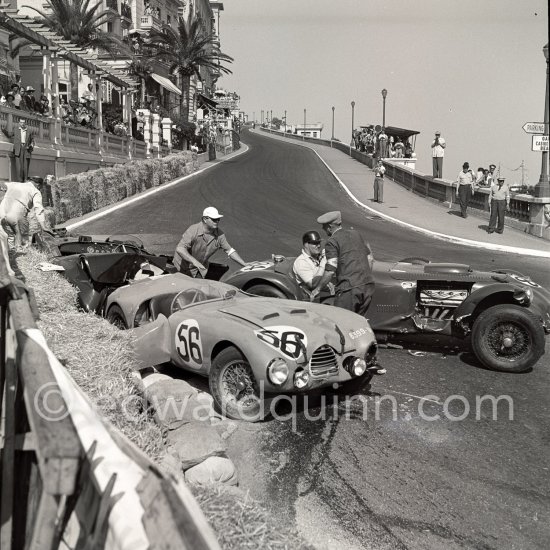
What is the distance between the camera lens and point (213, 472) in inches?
157

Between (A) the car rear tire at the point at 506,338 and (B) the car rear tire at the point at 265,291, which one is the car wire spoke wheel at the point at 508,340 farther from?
(B) the car rear tire at the point at 265,291

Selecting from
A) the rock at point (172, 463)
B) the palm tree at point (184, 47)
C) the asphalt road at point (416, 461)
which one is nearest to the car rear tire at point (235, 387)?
the asphalt road at point (416, 461)

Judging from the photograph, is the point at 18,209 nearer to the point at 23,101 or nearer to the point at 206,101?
the point at 23,101

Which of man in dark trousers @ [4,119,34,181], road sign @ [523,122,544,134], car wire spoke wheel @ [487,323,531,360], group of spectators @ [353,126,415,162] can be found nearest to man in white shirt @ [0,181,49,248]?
car wire spoke wheel @ [487,323,531,360]

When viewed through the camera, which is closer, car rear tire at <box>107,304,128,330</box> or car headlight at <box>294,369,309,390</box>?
car headlight at <box>294,369,309,390</box>

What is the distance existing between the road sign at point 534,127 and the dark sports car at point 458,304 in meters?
10.9

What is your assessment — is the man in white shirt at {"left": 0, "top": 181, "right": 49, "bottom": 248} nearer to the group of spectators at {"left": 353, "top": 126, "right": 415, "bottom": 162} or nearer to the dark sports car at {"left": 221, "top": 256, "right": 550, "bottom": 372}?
the dark sports car at {"left": 221, "top": 256, "right": 550, "bottom": 372}

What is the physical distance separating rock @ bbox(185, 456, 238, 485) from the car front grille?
54.0 inches

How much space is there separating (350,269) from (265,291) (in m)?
1.26

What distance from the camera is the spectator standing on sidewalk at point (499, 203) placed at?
18.5m

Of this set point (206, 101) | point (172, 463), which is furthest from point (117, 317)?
point (206, 101)

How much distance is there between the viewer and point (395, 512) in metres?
3.96

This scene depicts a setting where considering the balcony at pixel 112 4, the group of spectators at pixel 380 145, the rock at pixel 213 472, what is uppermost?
the balcony at pixel 112 4

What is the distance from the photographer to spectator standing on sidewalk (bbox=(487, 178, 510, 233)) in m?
18.5
